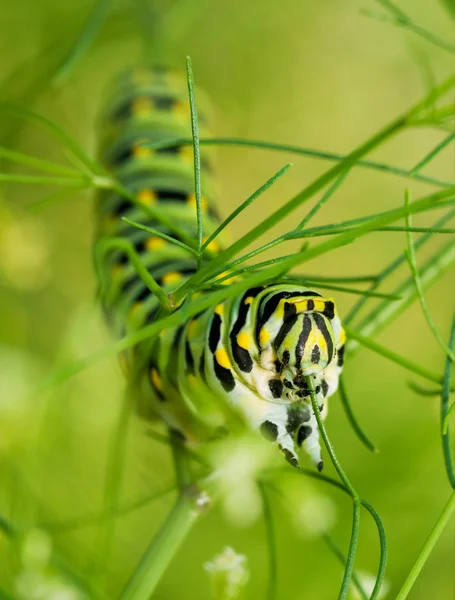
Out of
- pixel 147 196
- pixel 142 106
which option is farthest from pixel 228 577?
pixel 142 106

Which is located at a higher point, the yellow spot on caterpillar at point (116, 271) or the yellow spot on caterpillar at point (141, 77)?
the yellow spot on caterpillar at point (141, 77)

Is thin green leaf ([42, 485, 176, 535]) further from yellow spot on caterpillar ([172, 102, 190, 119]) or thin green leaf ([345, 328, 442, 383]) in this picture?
yellow spot on caterpillar ([172, 102, 190, 119])

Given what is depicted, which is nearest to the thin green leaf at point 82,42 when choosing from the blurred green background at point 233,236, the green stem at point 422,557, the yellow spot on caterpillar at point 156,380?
the blurred green background at point 233,236

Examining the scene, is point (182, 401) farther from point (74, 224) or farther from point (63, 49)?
point (74, 224)

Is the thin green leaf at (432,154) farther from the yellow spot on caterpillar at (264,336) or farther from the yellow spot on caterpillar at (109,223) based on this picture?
the yellow spot on caterpillar at (109,223)

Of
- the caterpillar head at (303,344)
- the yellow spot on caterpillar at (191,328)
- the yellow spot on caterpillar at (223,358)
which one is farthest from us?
the yellow spot on caterpillar at (191,328)

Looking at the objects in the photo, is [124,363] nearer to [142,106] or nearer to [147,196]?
[147,196]
